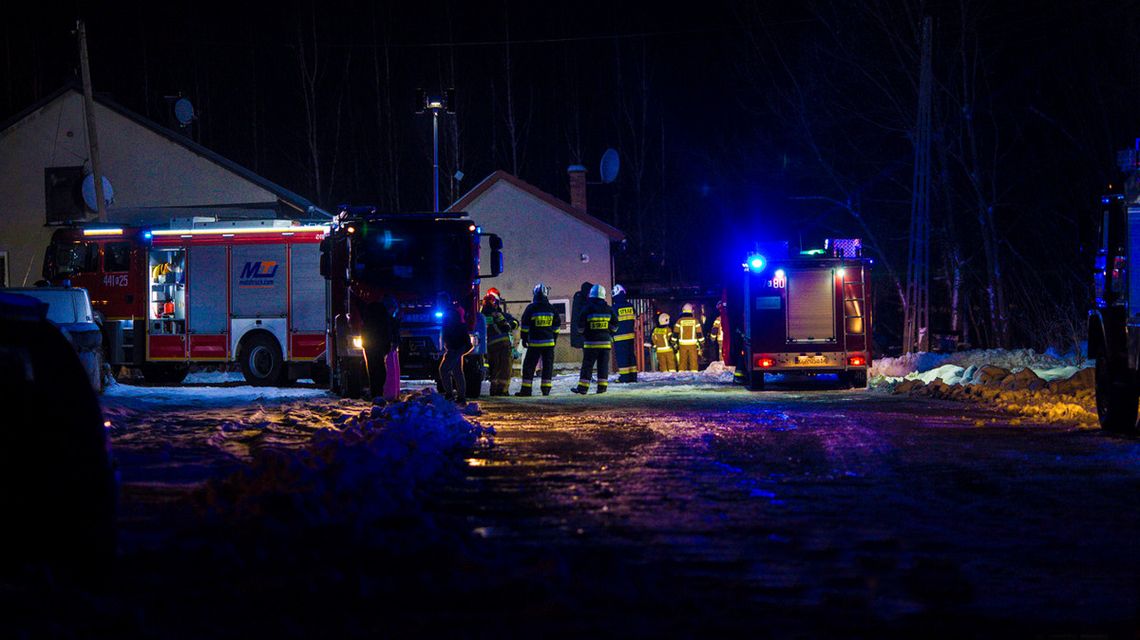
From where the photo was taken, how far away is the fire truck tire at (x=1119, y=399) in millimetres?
12820

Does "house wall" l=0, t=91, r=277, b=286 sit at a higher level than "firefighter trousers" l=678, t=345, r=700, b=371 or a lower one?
higher

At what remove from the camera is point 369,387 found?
19.3 metres

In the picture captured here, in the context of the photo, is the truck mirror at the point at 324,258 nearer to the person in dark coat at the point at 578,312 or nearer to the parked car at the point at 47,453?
the person in dark coat at the point at 578,312

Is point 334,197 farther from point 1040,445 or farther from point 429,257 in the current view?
point 1040,445

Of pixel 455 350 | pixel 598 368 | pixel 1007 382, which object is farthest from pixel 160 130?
pixel 1007 382

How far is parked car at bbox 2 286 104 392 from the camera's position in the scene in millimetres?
17766

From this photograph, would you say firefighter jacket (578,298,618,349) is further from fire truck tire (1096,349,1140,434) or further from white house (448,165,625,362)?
white house (448,165,625,362)

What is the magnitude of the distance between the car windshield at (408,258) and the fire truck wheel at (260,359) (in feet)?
18.6

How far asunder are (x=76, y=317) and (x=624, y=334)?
9285mm

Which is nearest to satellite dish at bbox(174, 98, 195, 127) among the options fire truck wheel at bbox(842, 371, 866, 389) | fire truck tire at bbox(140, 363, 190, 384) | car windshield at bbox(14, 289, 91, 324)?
fire truck tire at bbox(140, 363, 190, 384)

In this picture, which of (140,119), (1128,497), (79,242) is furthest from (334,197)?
(1128,497)

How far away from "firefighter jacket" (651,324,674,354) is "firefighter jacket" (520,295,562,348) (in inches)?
421

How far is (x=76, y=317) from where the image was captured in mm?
18500

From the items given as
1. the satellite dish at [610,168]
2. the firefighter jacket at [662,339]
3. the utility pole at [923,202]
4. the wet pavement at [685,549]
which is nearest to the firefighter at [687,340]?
the firefighter jacket at [662,339]
